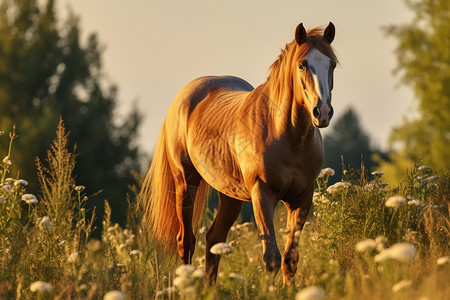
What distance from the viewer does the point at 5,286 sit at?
462 centimetres

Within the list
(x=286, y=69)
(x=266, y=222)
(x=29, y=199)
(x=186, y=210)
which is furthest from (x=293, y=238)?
(x=29, y=199)

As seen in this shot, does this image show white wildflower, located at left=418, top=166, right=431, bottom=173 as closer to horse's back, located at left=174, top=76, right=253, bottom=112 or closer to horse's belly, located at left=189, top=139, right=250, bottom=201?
horse's belly, located at left=189, top=139, right=250, bottom=201

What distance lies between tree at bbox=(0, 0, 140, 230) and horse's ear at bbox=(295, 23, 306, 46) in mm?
15346

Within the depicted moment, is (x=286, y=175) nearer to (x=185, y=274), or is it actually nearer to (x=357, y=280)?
(x=357, y=280)

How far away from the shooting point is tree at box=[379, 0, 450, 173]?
22062mm

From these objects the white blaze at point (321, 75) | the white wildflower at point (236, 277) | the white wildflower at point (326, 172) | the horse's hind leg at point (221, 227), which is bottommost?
the white wildflower at point (236, 277)

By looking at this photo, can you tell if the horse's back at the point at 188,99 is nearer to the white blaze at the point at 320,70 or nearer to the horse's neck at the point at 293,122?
the horse's neck at the point at 293,122

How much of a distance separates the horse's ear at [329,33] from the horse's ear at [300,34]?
250mm

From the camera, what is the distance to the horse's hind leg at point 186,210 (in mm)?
6941

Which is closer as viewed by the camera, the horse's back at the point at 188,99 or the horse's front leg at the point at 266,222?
the horse's front leg at the point at 266,222

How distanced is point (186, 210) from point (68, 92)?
51.0 feet

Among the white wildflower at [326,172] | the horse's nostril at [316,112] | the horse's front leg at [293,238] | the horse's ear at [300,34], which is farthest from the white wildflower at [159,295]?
the horse's ear at [300,34]

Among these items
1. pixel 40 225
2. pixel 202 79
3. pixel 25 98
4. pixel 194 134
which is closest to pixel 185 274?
pixel 40 225

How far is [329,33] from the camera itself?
522cm
